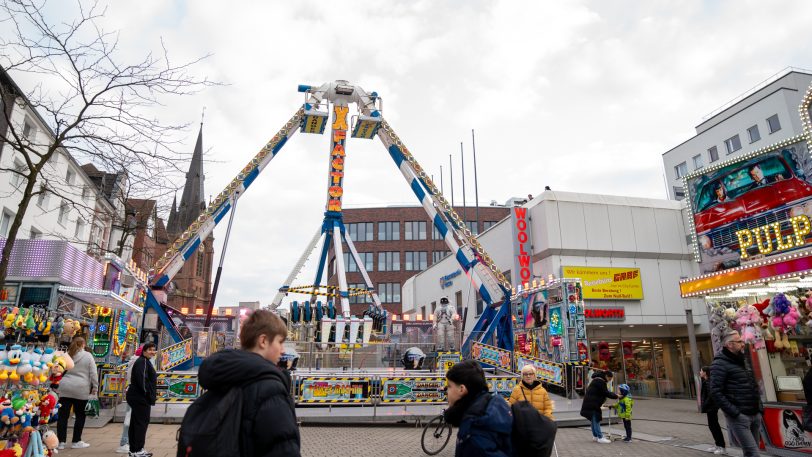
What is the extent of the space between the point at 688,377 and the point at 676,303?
3.72 m

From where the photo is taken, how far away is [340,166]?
880 inches

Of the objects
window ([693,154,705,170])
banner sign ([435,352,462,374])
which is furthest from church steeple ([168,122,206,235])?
banner sign ([435,352,462,374])

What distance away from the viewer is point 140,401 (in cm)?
712

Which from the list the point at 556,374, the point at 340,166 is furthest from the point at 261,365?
the point at 340,166

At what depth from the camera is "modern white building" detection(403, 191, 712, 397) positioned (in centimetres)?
2322

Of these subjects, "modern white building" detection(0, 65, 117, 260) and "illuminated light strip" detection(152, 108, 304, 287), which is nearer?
"illuminated light strip" detection(152, 108, 304, 287)

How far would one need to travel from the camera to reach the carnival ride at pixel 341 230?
59.6 feet

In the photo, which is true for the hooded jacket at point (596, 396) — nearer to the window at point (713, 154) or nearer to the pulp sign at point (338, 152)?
the pulp sign at point (338, 152)

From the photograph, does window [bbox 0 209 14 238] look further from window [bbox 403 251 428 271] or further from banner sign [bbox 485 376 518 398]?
window [bbox 403 251 428 271]

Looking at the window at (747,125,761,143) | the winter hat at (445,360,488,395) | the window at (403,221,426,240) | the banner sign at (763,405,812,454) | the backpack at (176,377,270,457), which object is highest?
the window at (403,221,426,240)

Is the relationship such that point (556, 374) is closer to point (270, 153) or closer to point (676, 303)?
point (676, 303)

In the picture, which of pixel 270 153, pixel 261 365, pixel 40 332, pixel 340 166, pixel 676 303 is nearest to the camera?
pixel 261 365

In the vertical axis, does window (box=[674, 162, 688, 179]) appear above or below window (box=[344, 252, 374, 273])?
above

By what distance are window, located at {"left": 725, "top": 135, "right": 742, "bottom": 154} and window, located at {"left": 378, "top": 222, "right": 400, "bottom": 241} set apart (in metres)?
31.3
